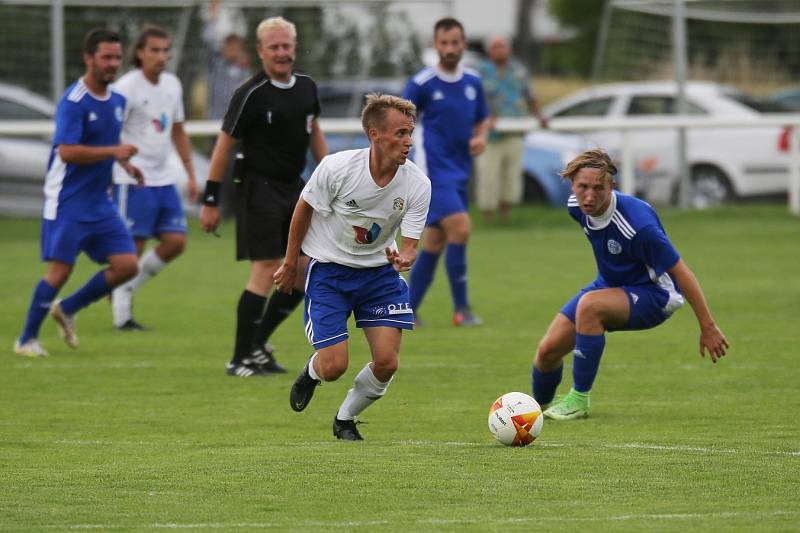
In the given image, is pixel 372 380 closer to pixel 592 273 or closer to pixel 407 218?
pixel 407 218

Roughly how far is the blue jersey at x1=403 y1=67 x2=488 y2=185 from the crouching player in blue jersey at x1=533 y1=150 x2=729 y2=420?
397 centimetres

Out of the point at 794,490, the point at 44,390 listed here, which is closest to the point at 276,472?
the point at 794,490

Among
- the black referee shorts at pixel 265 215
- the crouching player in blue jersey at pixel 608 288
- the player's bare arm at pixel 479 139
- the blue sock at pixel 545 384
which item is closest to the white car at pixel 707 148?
the player's bare arm at pixel 479 139

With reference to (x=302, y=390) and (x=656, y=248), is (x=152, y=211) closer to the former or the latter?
(x=302, y=390)

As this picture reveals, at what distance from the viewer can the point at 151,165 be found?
12102 mm

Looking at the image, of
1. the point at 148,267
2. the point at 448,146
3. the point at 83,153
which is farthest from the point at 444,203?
the point at 83,153

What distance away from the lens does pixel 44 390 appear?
30.4ft

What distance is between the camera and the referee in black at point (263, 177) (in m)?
9.63

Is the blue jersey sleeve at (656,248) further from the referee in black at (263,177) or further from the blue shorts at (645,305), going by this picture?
the referee in black at (263,177)

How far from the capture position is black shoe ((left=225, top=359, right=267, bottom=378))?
9.88 metres

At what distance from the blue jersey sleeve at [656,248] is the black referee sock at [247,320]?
288cm

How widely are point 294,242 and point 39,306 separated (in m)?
3.66

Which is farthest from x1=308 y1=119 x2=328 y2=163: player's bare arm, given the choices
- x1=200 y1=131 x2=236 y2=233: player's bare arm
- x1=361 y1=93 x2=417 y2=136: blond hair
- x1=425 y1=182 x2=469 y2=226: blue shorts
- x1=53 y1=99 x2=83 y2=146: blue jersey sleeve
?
x1=361 y1=93 x2=417 y2=136: blond hair

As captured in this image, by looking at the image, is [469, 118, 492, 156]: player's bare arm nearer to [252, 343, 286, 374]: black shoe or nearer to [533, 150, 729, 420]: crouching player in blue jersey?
[252, 343, 286, 374]: black shoe
